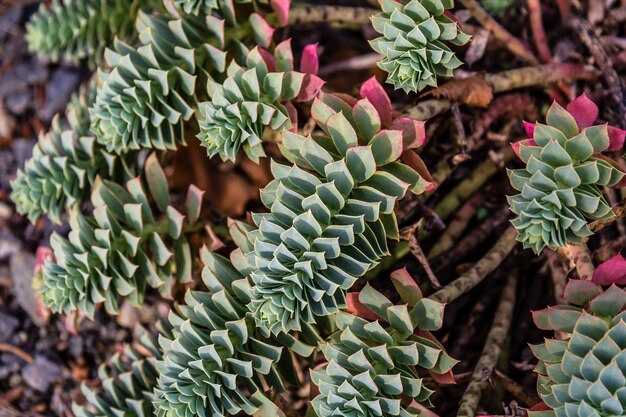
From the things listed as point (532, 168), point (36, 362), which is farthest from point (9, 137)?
point (532, 168)

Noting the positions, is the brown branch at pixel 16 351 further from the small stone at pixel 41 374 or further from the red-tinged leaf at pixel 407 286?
the red-tinged leaf at pixel 407 286

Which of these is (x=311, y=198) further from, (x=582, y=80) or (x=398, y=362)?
(x=582, y=80)

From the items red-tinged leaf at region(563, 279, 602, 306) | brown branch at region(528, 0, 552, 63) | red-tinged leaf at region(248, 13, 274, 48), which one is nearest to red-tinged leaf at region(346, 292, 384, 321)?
red-tinged leaf at region(563, 279, 602, 306)

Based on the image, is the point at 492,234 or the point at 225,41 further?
the point at 492,234

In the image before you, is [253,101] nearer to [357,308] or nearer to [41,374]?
[357,308]

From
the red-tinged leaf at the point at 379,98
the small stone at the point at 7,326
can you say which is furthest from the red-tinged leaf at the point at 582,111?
the small stone at the point at 7,326

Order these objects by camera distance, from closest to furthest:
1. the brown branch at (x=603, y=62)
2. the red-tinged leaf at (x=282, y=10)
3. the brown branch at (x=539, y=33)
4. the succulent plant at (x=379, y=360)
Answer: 1. the succulent plant at (x=379, y=360)
2. the red-tinged leaf at (x=282, y=10)
3. the brown branch at (x=603, y=62)
4. the brown branch at (x=539, y=33)

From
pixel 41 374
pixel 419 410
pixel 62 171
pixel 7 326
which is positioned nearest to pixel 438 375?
pixel 419 410
